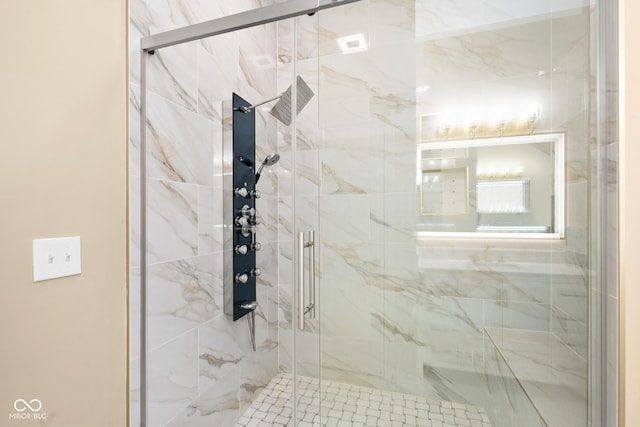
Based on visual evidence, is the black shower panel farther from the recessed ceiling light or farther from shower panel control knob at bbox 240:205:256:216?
the recessed ceiling light

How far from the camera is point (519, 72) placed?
35.3 inches

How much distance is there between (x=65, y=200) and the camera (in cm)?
93

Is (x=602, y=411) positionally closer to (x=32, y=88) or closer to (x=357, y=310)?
(x=357, y=310)

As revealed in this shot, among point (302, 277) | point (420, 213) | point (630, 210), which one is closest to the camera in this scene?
point (630, 210)

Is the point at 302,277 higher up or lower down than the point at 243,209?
lower down

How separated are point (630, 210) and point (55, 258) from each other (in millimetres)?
1600

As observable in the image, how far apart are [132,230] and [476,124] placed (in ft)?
4.30

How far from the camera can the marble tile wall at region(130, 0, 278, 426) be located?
4.10 feet

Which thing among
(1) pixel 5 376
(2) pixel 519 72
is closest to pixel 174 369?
(1) pixel 5 376

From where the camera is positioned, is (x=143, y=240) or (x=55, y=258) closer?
(x=55, y=258)

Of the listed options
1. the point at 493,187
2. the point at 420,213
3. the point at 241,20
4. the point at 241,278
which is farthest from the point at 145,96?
the point at 493,187

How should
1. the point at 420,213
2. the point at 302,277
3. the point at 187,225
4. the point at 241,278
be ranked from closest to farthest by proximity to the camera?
the point at 420,213
the point at 302,277
the point at 187,225
the point at 241,278

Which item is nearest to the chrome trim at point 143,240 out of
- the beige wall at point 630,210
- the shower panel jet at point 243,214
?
the shower panel jet at point 243,214

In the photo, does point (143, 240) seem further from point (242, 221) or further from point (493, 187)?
point (493, 187)
